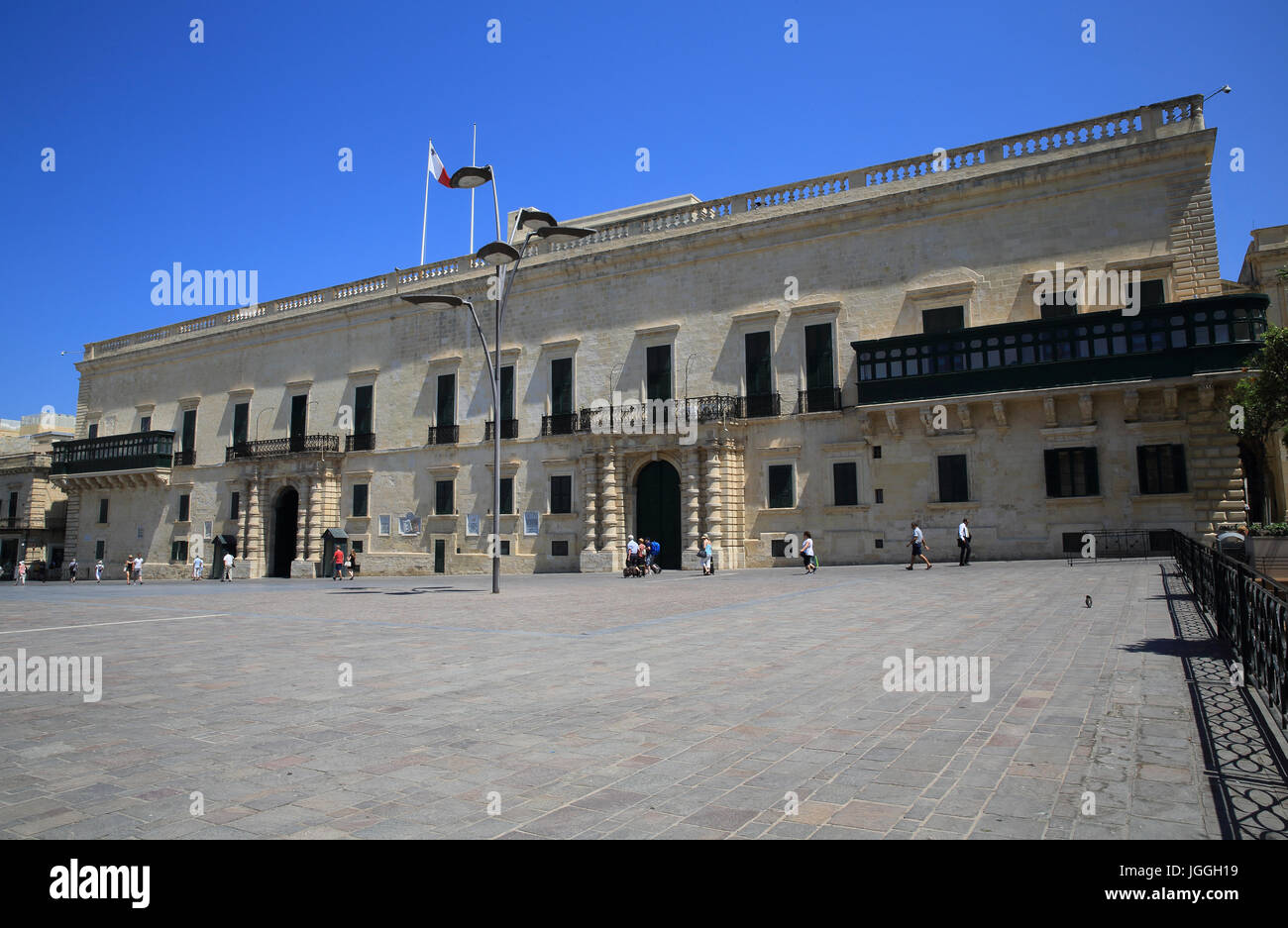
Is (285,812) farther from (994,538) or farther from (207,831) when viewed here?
(994,538)

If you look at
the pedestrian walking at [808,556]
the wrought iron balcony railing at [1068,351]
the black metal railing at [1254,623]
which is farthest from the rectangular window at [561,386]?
the black metal railing at [1254,623]

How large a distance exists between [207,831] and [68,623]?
1150 cm

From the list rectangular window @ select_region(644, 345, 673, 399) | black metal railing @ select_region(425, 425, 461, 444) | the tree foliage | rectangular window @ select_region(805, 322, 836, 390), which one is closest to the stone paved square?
the tree foliage

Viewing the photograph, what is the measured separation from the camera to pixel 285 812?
138 inches

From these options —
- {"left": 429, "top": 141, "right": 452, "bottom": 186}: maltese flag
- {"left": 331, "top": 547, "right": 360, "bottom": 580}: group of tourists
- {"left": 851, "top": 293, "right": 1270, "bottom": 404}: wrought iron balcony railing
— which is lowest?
{"left": 331, "top": 547, "right": 360, "bottom": 580}: group of tourists

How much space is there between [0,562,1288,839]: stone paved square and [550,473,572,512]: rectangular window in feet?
61.3

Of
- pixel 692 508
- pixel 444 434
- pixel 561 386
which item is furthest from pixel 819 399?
pixel 444 434

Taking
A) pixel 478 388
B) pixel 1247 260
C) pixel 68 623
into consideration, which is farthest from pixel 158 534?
pixel 1247 260

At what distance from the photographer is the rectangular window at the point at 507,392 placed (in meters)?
30.7

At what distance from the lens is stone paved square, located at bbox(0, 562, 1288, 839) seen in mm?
3385

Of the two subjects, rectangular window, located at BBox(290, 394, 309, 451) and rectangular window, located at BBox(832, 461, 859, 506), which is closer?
rectangular window, located at BBox(832, 461, 859, 506)

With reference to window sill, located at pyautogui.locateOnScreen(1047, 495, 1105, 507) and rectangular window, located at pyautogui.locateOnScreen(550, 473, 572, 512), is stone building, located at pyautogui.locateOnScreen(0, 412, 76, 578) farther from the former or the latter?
window sill, located at pyautogui.locateOnScreen(1047, 495, 1105, 507)

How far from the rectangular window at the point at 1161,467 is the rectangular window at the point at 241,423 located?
3802 centimetres
